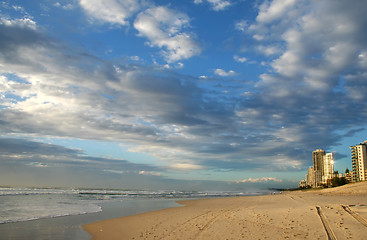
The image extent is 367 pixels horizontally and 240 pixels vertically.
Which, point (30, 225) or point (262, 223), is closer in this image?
point (262, 223)

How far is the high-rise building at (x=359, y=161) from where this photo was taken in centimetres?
14754

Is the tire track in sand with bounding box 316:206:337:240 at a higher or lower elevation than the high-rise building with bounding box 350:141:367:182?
lower

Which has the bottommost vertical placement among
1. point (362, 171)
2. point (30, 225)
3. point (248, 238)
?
point (30, 225)

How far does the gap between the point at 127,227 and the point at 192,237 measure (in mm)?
5835

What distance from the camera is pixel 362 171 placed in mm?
148000

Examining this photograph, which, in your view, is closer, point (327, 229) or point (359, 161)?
point (327, 229)

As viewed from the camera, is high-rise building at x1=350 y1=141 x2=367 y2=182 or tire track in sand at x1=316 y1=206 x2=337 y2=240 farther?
high-rise building at x1=350 y1=141 x2=367 y2=182

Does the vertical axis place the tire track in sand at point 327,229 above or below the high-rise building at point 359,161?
below

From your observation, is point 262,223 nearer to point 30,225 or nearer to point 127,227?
point 127,227

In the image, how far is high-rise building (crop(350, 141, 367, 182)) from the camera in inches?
5809

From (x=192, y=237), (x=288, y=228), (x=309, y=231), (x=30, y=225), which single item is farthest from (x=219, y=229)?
(x=30, y=225)

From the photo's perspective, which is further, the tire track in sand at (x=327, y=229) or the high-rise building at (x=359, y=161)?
the high-rise building at (x=359, y=161)

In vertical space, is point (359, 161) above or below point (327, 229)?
above

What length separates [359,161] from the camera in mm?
151875
